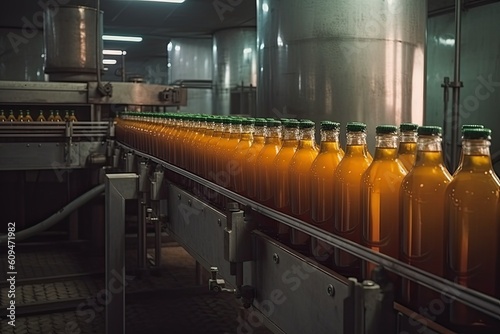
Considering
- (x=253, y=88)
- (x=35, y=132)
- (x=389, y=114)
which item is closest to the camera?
(x=389, y=114)

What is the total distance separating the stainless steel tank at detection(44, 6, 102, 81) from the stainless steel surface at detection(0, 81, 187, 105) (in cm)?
41

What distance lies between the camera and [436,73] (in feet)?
19.1

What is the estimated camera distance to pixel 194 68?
928 centimetres

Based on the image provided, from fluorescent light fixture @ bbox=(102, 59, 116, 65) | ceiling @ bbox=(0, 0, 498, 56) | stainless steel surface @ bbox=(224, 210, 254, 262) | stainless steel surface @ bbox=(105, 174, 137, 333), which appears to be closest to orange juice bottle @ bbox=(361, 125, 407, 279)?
stainless steel surface @ bbox=(224, 210, 254, 262)

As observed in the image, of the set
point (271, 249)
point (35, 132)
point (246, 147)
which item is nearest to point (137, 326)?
point (35, 132)

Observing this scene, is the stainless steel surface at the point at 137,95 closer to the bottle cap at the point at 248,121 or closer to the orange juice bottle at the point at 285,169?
the bottle cap at the point at 248,121

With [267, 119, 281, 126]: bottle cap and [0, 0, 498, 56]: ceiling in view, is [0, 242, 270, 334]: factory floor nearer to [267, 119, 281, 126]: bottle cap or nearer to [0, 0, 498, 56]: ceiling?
[267, 119, 281, 126]: bottle cap

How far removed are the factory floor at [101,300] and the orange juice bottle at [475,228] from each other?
7.62ft

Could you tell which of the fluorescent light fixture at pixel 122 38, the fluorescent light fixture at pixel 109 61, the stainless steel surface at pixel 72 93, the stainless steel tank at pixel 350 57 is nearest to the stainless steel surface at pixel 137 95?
the stainless steel surface at pixel 72 93

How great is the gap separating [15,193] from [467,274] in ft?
14.6

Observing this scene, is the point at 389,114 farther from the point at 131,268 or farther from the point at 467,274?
the point at 131,268

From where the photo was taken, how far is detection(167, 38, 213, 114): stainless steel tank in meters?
9.09

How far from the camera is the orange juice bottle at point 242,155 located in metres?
1.30

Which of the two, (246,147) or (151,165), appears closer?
(246,147)
